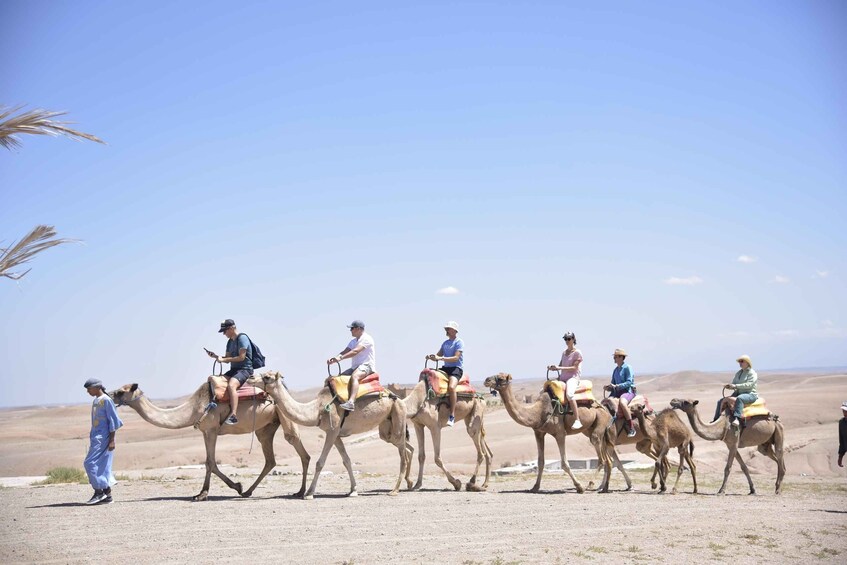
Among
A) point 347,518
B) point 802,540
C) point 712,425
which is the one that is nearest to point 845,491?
point 712,425

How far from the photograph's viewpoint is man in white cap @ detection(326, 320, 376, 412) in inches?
645

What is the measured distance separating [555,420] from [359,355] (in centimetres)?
470

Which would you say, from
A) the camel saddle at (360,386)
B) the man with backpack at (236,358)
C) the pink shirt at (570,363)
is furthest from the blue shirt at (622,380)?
the man with backpack at (236,358)

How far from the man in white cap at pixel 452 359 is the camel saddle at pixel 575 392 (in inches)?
77.6

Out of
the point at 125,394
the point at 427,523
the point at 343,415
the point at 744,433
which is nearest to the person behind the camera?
the point at 427,523

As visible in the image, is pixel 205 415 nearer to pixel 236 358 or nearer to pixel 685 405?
pixel 236 358

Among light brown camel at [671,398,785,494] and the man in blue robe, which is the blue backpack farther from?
light brown camel at [671,398,785,494]

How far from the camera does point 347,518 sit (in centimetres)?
1401

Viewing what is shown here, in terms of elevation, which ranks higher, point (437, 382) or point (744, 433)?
point (437, 382)

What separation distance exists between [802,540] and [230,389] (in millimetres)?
10055

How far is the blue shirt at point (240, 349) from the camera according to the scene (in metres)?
16.1

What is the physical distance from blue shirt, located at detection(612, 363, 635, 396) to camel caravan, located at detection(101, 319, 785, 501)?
1.0 inches

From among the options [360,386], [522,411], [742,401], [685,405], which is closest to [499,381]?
[522,411]

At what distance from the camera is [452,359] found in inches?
717
